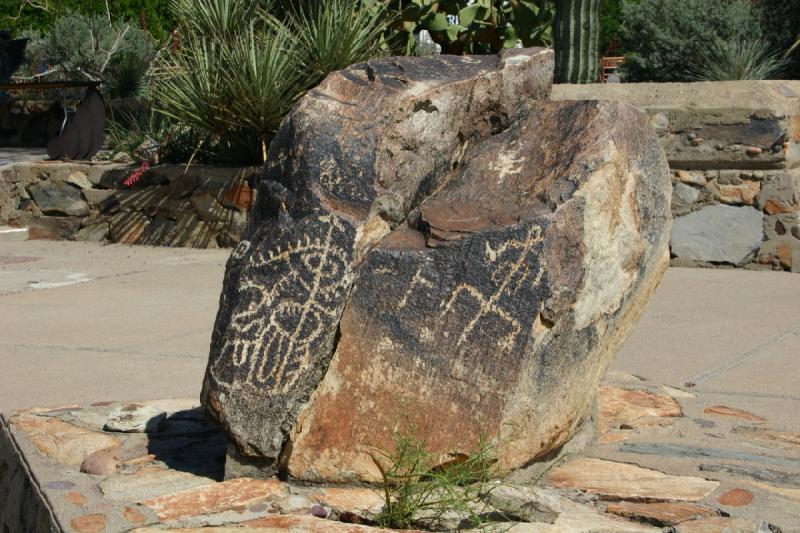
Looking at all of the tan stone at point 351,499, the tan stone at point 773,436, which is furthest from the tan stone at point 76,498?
the tan stone at point 773,436

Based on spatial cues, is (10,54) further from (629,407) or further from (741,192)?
(629,407)

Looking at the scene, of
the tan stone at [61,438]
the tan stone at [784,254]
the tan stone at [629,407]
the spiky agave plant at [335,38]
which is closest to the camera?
the tan stone at [61,438]

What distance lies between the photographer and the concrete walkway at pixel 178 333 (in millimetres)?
4414

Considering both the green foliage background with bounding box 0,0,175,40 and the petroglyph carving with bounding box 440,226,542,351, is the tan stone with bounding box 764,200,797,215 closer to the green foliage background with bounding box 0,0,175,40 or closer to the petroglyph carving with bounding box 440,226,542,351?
the petroglyph carving with bounding box 440,226,542,351

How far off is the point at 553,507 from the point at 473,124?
120cm

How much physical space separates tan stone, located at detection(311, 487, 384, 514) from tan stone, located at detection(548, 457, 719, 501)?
521 mm

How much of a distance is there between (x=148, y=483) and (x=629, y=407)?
68.2 inches

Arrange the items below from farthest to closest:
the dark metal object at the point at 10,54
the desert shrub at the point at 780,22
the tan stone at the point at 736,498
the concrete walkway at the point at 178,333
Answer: the desert shrub at the point at 780,22 → the dark metal object at the point at 10,54 → the concrete walkway at the point at 178,333 → the tan stone at the point at 736,498

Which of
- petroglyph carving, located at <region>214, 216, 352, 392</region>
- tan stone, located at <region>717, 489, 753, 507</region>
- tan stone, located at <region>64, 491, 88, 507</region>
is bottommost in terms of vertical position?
tan stone, located at <region>717, 489, 753, 507</region>

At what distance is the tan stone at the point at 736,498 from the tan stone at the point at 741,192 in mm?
4894

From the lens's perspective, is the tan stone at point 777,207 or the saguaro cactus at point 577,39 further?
the saguaro cactus at point 577,39

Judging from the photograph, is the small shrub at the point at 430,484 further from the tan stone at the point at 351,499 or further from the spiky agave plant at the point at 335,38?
the spiky agave plant at the point at 335,38

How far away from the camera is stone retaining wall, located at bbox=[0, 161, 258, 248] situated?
8.58m

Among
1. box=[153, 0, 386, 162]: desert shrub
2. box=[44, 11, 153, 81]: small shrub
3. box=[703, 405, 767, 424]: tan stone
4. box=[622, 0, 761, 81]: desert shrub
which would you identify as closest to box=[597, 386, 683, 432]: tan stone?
box=[703, 405, 767, 424]: tan stone
